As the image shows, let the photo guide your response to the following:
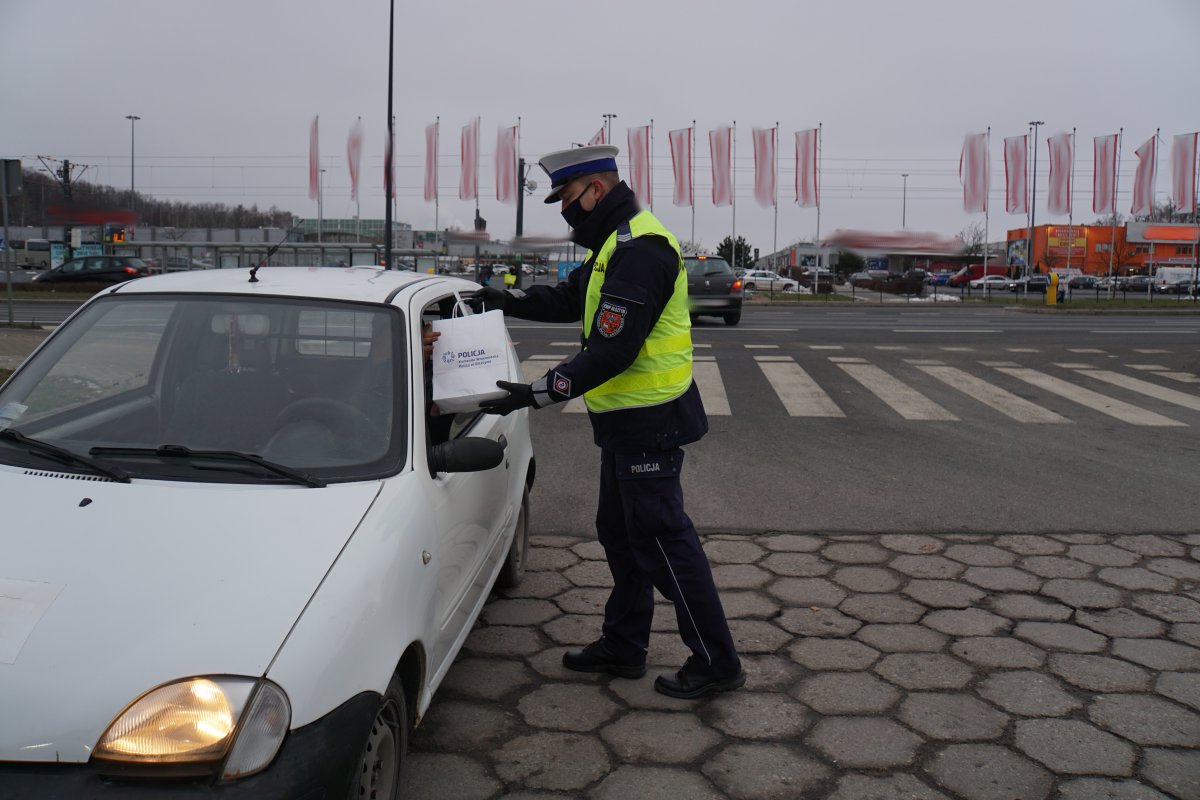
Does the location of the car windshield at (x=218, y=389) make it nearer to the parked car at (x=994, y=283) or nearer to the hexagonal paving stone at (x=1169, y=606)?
the hexagonal paving stone at (x=1169, y=606)

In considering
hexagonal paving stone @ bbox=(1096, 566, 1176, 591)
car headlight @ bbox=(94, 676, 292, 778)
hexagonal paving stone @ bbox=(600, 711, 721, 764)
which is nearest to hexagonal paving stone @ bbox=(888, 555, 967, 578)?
hexagonal paving stone @ bbox=(1096, 566, 1176, 591)

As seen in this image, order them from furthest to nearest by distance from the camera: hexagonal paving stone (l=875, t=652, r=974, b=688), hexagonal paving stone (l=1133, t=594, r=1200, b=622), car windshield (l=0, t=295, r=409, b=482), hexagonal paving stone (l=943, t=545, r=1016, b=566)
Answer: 1. hexagonal paving stone (l=943, t=545, r=1016, b=566)
2. hexagonal paving stone (l=1133, t=594, r=1200, b=622)
3. hexagonal paving stone (l=875, t=652, r=974, b=688)
4. car windshield (l=0, t=295, r=409, b=482)

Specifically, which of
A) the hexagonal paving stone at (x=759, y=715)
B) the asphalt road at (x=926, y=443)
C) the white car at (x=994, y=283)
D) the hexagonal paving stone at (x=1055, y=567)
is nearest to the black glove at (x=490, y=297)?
the hexagonal paving stone at (x=759, y=715)

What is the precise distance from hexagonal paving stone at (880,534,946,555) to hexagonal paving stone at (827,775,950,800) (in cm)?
251

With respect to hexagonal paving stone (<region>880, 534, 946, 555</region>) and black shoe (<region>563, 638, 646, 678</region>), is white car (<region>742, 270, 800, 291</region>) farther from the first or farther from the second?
black shoe (<region>563, 638, 646, 678</region>)

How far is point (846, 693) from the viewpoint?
382cm

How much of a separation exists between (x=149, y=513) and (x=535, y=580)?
2.63 m

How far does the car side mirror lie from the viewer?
A: 3.19m

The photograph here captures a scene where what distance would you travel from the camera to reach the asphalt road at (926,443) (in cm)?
634

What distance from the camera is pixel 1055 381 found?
11633 millimetres

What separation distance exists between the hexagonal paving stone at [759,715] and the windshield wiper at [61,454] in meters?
2.12

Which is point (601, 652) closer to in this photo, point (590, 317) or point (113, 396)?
point (590, 317)

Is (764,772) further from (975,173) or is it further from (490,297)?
(975,173)

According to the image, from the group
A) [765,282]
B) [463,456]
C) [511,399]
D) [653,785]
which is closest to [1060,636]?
[653,785]
